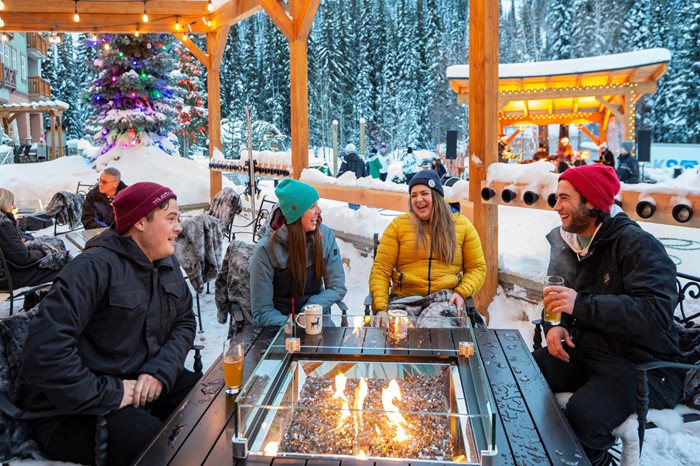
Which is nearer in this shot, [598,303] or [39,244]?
[598,303]

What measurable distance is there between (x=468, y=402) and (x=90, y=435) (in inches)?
51.3

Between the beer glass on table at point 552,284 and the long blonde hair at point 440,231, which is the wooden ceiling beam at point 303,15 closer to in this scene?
the long blonde hair at point 440,231

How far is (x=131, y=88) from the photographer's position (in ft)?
45.1

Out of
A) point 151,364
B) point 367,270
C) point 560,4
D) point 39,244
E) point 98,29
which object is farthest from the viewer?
point 560,4

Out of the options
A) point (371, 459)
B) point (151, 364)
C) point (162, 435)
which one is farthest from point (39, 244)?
point (371, 459)

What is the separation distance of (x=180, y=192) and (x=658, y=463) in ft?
36.2

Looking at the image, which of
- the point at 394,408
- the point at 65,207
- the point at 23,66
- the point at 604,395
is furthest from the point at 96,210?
the point at 23,66

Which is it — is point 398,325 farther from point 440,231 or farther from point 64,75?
point 64,75

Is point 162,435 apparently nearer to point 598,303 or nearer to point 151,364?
point 151,364

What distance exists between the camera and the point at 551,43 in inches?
1160

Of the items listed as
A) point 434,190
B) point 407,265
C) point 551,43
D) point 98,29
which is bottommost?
point 407,265

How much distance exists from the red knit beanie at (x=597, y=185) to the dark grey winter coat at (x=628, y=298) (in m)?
0.09

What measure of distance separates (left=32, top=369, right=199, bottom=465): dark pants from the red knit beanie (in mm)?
1966

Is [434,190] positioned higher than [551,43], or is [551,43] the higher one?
[551,43]
